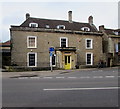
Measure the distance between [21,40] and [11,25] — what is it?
9.58ft

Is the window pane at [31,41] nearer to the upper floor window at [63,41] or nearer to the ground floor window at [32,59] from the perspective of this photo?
the ground floor window at [32,59]

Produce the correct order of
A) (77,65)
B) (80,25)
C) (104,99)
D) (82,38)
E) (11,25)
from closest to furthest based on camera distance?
1. (104,99)
2. (11,25)
3. (77,65)
4. (82,38)
5. (80,25)

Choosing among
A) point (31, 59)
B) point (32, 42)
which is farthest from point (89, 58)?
point (32, 42)

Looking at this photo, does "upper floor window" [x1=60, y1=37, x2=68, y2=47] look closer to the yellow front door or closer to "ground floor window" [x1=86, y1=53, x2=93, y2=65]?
the yellow front door

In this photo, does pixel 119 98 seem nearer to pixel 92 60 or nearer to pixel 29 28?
pixel 29 28

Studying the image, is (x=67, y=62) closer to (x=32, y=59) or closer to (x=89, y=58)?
(x=89, y=58)

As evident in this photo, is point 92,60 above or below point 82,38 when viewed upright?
below

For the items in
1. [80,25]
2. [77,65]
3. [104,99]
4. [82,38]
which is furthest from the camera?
[80,25]

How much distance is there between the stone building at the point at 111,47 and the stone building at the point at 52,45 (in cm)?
351

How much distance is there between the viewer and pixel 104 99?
666 centimetres

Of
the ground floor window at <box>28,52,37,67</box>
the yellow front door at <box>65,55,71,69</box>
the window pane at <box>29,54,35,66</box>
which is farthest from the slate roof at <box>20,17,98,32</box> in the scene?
the yellow front door at <box>65,55,71,69</box>

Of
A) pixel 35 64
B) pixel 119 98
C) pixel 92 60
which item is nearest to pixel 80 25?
pixel 92 60

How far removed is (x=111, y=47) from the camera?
35.2 metres

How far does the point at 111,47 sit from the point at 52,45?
14162 mm
